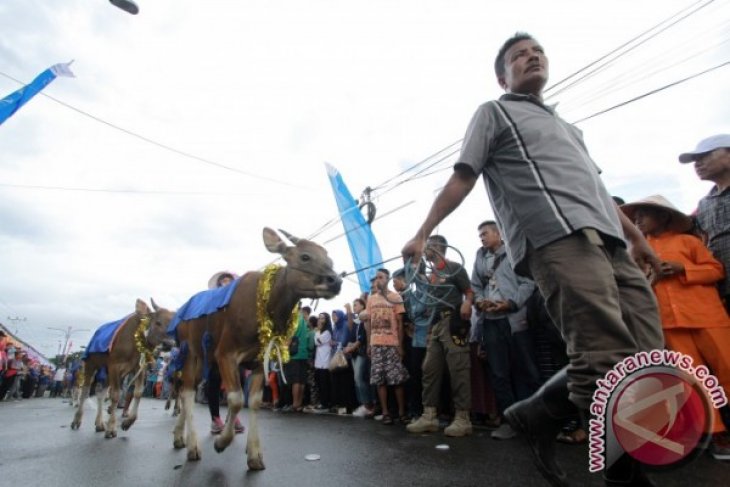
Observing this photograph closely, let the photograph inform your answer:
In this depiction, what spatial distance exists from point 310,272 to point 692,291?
3.64 metres

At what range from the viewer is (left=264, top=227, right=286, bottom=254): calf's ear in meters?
4.83

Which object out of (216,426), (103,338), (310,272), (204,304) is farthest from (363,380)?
(103,338)

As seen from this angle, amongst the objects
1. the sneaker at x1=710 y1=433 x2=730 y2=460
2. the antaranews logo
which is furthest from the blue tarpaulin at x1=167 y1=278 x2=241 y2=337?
the sneaker at x1=710 y1=433 x2=730 y2=460

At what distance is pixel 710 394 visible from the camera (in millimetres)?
1819

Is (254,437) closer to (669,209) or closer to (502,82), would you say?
(502,82)

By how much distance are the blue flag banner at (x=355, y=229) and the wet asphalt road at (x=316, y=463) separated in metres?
8.21

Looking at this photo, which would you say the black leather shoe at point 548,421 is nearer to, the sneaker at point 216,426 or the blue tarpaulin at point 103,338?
the sneaker at point 216,426

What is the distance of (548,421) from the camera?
2074 millimetres

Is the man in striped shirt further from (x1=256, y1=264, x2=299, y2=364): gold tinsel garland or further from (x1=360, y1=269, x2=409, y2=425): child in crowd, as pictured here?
(x1=360, y1=269, x2=409, y2=425): child in crowd

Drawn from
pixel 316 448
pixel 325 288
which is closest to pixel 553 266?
pixel 325 288

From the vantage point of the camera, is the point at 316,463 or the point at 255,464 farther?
the point at 316,463

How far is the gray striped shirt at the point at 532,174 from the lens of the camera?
1.98 m

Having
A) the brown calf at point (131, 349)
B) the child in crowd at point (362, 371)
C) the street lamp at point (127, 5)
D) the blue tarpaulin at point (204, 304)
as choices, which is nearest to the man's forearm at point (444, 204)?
the blue tarpaulin at point (204, 304)

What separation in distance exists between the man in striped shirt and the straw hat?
6.87 ft
